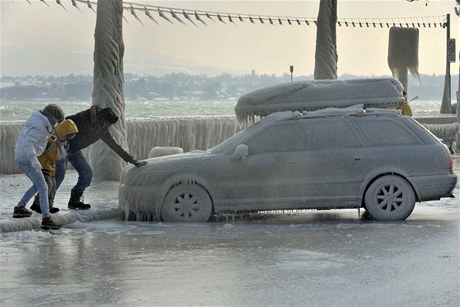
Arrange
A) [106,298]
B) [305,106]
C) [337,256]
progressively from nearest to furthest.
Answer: [106,298] → [337,256] → [305,106]

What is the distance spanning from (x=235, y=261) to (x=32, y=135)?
415 cm

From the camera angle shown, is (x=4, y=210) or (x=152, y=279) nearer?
(x=152, y=279)

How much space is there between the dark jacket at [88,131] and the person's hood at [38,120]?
1.87 metres

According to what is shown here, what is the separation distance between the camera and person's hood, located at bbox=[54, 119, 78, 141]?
15.9m

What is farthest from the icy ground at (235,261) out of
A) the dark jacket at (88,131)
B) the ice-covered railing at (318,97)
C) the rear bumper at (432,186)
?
the ice-covered railing at (318,97)

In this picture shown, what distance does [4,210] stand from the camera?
54.1 feet

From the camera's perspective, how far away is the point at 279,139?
16.2 metres

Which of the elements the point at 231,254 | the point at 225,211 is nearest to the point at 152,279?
the point at 231,254

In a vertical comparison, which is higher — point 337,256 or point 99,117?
point 99,117

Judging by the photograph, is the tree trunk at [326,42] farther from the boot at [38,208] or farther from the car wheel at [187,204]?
the boot at [38,208]

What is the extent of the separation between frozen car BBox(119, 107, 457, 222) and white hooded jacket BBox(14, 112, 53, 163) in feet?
5.38

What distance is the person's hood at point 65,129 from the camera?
15.9 meters

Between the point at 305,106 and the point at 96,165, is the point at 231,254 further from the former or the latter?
the point at 96,165

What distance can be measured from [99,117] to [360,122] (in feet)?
12.3
